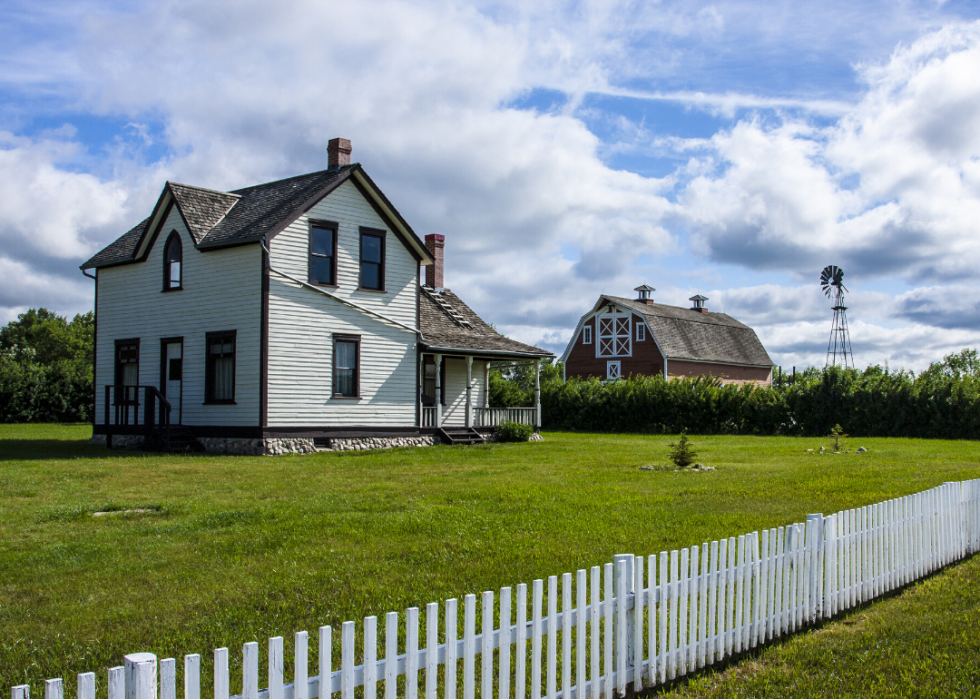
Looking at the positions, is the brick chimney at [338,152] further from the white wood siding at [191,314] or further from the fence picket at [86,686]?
the fence picket at [86,686]

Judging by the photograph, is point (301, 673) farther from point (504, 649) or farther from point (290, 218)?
point (290, 218)

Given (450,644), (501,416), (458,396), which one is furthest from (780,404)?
(450,644)

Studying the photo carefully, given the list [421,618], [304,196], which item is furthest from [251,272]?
[421,618]

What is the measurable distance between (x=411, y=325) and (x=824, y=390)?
19505mm

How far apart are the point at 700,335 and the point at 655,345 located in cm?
678

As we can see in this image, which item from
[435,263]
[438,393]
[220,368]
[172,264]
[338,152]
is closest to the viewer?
[220,368]

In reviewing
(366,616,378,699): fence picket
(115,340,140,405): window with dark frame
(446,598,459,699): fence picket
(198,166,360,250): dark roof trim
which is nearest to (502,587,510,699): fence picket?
(446,598,459,699): fence picket

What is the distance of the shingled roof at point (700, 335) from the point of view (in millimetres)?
56469

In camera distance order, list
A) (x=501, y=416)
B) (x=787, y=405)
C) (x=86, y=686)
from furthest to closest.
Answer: (x=787, y=405) → (x=501, y=416) → (x=86, y=686)

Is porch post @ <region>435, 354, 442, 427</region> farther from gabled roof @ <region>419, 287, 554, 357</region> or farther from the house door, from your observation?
the house door

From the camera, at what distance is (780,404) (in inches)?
1495

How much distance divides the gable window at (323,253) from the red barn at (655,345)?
3233 centimetres

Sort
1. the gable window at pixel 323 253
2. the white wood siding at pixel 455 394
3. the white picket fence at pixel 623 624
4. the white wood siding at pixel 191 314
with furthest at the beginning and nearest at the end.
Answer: the white wood siding at pixel 455 394 → the gable window at pixel 323 253 → the white wood siding at pixel 191 314 → the white picket fence at pixel 623 624

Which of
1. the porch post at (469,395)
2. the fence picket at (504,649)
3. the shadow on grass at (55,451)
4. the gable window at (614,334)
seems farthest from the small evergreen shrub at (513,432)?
the gable window at (614,334)
